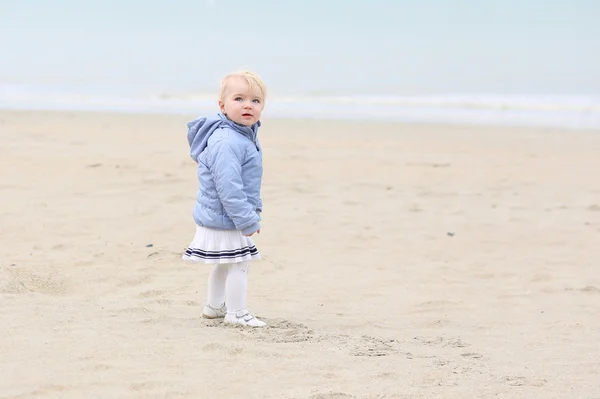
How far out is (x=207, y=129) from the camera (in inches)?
181

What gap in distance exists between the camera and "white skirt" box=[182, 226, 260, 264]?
4508 millimetres

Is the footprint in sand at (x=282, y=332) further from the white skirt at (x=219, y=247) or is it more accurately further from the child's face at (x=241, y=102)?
the child's face at (x=241, y=102)

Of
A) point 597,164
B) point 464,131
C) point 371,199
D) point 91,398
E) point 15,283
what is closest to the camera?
point 91,398

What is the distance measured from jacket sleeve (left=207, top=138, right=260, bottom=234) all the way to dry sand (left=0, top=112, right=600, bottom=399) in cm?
53

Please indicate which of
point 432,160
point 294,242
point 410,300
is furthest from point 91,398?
point 432,160

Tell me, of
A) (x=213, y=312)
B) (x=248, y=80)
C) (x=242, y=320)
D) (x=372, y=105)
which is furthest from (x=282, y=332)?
(x=372, y=105)

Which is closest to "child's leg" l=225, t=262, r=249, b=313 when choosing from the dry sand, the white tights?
the white tights

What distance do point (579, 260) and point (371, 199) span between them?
107 inches

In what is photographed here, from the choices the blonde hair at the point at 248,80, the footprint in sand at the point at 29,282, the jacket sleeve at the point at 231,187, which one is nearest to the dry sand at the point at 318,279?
the footprint in sand at the point at 29,282

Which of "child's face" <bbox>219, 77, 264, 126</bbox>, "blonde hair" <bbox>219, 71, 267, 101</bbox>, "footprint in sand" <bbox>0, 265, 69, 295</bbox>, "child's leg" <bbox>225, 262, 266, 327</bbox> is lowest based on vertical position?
"footprint in sand" <bbox>0, 265, 69, 295</bbox>

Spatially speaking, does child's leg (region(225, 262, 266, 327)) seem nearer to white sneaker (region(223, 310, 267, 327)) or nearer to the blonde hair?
white sneaker (region(223, 310, 267, 327))

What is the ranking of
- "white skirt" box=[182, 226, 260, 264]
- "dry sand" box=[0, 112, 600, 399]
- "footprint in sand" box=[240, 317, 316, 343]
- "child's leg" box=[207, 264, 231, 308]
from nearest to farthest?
"dry sand" box=[0, 112, 600, 399] < "footprint in sand" box=[240, 317, 316, 343] < "white skirt" box=[182, 226, 260, 264] < "child's leg" box=[207, 264, 231, 308]

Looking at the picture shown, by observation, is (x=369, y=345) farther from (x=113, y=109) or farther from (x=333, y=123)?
(x=113, y=109)

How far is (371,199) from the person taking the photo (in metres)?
9.03
